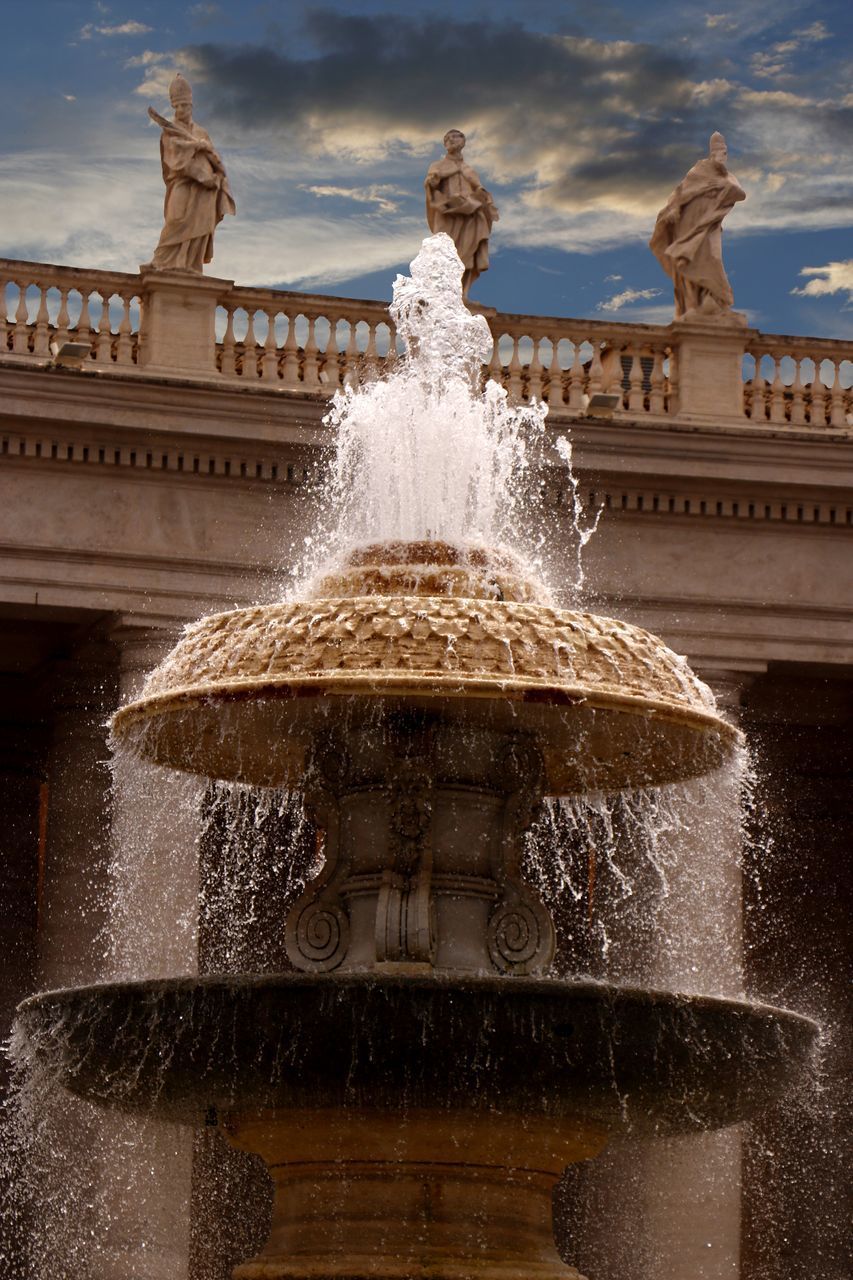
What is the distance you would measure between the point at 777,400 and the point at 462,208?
3283 millimetres

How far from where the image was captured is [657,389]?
2319 cm

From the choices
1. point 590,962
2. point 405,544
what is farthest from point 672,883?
point 405,544

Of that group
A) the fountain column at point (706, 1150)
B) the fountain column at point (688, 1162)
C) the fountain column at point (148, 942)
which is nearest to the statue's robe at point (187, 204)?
the fountain column at point (148, 942)

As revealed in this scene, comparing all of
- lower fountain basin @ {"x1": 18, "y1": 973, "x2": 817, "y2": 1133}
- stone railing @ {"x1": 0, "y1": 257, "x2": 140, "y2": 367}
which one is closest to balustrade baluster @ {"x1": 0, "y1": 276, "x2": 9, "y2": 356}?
stone railing @ {"x1": 0, "y1": 257, "x2": 140, "y2": 367}

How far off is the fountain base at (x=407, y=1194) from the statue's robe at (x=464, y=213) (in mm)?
12956

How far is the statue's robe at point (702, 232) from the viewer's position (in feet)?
76.1

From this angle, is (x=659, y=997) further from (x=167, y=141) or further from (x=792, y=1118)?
(x=792, y=1118)

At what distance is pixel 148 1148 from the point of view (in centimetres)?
2020

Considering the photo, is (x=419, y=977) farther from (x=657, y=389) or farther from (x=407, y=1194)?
(x=657, y=389)

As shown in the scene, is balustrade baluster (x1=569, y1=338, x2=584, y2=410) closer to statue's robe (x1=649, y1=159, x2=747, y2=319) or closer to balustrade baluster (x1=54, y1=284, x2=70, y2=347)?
statue's robe (x1=649, y1=159, x2=747, y2=319)

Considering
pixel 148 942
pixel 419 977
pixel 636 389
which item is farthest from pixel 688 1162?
pixel 419 977

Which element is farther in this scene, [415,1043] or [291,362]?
[291,362]

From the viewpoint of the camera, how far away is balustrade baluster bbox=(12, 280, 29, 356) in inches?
847

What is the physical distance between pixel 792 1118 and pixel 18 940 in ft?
25.6
